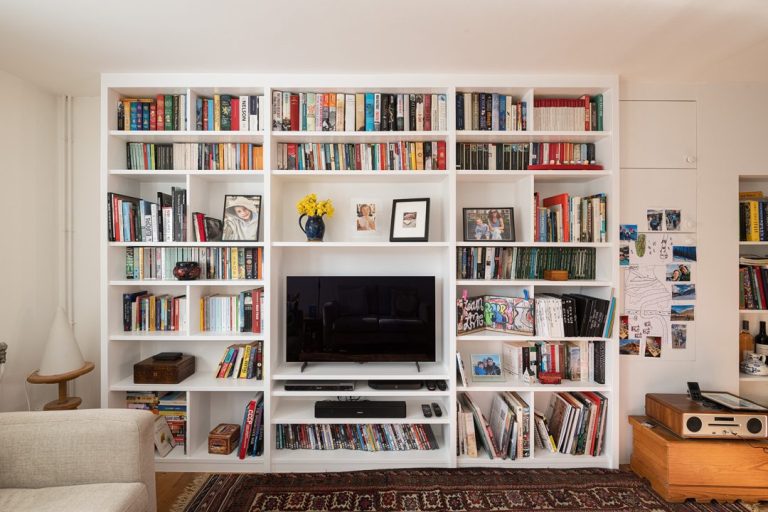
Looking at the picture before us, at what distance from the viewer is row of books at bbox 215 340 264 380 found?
261 centimetres

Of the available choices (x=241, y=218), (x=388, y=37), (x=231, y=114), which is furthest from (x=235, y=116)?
(x=388, y=37)

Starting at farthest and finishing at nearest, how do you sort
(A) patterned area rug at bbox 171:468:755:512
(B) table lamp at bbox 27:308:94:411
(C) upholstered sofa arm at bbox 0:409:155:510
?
(B) table lamp at bbox 27:308:94:411 < (A) patterned area rug at bbox 171:468:755:512 < (C) upholstered sofa arm at bbox 0:409:155:510

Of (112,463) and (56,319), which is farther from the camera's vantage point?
(56,319)

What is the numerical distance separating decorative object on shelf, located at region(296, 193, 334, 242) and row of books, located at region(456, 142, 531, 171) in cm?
91

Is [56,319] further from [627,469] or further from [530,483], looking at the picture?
[627,469]

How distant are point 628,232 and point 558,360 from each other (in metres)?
0.93

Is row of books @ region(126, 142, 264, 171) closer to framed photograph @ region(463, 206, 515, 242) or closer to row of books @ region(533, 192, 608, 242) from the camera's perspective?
framed photograph @ region(463, 206, 515, 242)

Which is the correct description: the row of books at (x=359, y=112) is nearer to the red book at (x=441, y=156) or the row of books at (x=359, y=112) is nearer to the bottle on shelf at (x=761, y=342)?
the red book at (x=441, y=156)

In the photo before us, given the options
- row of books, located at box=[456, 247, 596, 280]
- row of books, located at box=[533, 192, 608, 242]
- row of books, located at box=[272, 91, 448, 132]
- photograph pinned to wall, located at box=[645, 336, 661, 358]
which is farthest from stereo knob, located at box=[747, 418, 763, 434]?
row of books, located at box=[272, 91, 448, 132]

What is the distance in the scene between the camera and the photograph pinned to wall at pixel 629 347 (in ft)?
8.39

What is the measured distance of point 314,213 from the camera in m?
2.55

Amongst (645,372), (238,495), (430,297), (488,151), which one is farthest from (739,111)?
(238,495)

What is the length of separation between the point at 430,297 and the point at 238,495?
1.59m

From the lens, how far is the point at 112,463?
65.6 inches
